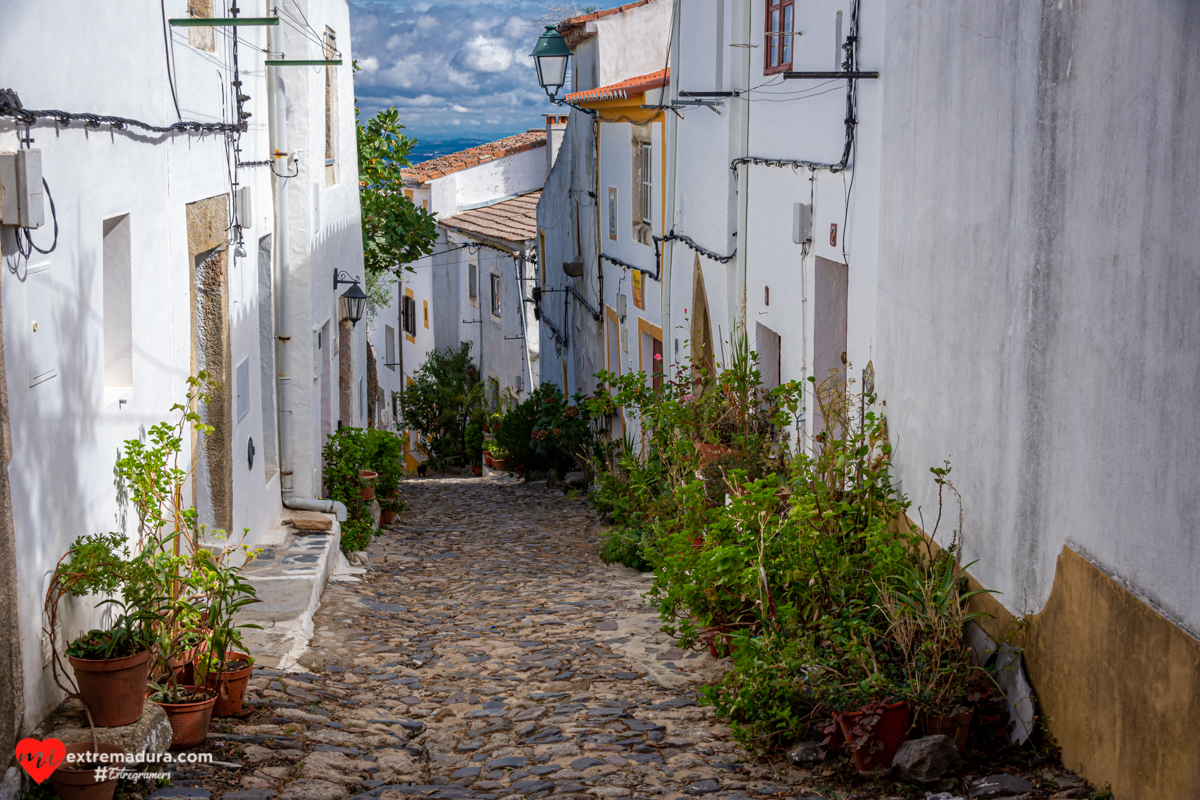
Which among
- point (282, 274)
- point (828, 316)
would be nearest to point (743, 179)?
point (828, 316)

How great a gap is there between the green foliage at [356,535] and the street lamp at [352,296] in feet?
9.27

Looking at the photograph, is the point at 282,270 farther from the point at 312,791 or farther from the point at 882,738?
the point at 882,738

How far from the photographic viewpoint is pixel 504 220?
23.8 meters

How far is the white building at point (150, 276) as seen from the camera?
3975 millimetres

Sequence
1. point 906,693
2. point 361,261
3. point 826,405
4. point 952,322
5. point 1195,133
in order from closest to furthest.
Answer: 1. point 1195,133
2. point 906,693
3. point 952,322
4. point 826,405
5. point 361,261

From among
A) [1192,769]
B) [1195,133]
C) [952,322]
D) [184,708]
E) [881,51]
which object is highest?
[881,51]

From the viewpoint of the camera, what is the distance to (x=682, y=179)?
1148 cm

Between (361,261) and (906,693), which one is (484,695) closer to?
(906,693)

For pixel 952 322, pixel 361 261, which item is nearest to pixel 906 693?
pixel 952 322

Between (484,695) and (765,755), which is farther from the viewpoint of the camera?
(484,695)

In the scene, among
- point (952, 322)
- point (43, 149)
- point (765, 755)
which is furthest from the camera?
point (952, 322)

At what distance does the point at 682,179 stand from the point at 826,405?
4753 mm

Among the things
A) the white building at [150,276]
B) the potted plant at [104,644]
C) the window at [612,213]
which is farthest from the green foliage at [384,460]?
the potted plant at [104,644]

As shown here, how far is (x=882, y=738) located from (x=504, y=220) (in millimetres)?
20466
